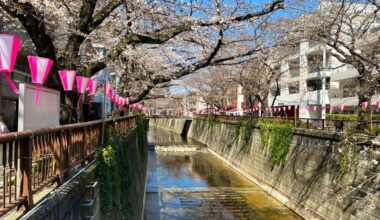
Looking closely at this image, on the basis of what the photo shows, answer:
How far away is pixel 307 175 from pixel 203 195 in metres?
6.03

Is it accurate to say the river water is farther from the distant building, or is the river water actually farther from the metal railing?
the distant building

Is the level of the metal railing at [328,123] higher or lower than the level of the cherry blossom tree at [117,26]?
lower

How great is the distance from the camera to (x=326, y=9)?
17.3m

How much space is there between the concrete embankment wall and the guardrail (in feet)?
31.1

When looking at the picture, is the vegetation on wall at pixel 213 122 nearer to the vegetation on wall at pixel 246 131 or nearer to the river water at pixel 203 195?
the river water at pixel 203 195

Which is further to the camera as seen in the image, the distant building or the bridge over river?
the distant building

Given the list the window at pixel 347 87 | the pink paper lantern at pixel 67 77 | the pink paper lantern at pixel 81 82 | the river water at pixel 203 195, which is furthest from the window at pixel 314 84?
the pink paper lantern at pixel 67 77

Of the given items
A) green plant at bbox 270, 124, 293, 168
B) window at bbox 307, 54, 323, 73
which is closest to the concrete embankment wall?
green plant at bbox 270, 124, 293, 168

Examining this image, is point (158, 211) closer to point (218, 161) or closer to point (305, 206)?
point (305, 206)

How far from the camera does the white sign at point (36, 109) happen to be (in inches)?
152

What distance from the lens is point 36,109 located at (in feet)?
14.1

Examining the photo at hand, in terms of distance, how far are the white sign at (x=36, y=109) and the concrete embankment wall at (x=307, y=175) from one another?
10090mm

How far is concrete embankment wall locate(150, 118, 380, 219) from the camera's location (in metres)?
14.2

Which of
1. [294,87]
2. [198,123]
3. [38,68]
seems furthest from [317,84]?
[38,68]
